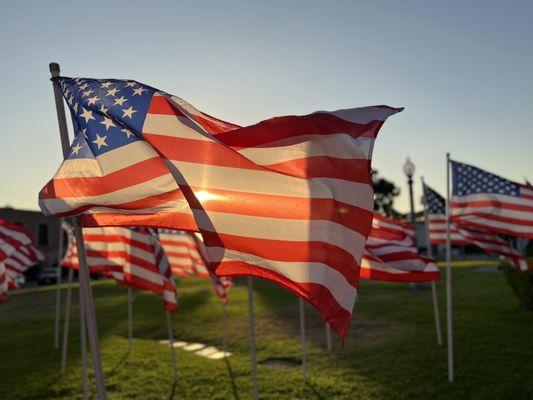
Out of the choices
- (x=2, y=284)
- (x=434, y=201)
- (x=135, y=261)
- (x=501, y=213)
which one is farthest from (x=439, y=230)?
(x=2, y=284)

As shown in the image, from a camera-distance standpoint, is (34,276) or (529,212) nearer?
(529,212)

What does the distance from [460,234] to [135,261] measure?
6124 mm

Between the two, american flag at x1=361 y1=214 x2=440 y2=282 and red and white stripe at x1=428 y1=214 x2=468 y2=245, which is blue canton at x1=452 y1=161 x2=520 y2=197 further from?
red and white stripe at x1=428 y1=214 x2=468 y2=245

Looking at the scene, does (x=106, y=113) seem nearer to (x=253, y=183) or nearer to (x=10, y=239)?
(x=253, y=183)

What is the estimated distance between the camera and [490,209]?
8.59 metres

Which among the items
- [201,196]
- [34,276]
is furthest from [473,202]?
[34,276]

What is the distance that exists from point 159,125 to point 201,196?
75 centimetres

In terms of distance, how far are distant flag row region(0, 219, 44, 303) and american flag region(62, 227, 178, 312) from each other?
156 centimetres

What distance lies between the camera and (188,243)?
11.4 metres

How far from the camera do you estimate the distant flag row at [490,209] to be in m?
8.43

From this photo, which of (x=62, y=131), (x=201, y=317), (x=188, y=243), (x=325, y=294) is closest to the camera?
(x=325, y=294)

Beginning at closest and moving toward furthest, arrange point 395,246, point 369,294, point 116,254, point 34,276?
1. point 395,246
2. point 116,254
3. point 369,294
4. point 34,276

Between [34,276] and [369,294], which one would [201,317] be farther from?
[34,276]

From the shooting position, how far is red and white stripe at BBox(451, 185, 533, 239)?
8.38 meters
